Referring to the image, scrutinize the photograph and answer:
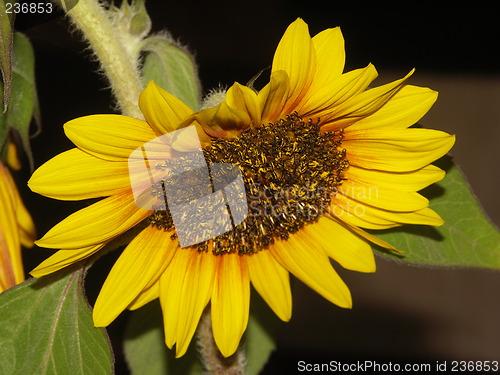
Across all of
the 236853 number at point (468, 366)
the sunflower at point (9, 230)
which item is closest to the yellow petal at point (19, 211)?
the sunflower at point (9, 230)

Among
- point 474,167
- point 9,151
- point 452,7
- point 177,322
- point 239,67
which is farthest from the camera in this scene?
point 474,167

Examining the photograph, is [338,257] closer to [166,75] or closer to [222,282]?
[222,282]

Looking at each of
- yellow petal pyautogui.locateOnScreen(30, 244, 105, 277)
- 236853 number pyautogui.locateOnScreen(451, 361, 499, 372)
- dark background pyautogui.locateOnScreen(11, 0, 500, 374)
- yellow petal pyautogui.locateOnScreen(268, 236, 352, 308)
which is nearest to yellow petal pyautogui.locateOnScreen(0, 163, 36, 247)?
yellow petal pyautogui.locateOnScreen(30, 244, 105, 277)

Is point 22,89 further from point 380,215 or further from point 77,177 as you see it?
point 380,215

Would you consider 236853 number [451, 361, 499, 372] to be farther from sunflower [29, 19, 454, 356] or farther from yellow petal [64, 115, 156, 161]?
yellow petal [64, 115, 156, 161]

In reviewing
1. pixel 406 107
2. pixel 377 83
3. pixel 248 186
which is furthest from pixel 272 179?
pixel 377 83

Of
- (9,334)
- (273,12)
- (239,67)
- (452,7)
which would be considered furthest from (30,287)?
(452,7)
